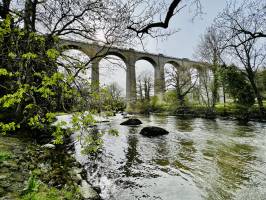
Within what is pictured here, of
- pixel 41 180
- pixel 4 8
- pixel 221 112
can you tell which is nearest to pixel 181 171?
pixel 41 180

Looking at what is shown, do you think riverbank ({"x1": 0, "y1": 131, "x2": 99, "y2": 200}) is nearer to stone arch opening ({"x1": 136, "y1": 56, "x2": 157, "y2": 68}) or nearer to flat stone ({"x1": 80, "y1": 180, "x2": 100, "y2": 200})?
flat stone ({"x1": 80, "y1": 180, "x2": 100, "y2": 200})

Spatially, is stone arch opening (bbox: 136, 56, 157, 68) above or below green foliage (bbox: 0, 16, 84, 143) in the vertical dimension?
above

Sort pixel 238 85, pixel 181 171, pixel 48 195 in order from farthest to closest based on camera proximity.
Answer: pixel 238 85 → pixel 181 171 → pixel 48 195

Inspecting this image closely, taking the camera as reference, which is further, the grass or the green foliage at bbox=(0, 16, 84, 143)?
the grass

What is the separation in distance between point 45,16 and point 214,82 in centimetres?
1861

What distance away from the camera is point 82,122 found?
260 centimetres

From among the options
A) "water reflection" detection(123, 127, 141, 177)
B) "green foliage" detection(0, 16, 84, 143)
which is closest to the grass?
"green foliage" detection(0, 16, 84, 143)

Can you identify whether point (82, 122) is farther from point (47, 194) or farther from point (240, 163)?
point (240, 163)

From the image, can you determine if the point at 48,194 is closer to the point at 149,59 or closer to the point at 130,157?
the point at 130,157

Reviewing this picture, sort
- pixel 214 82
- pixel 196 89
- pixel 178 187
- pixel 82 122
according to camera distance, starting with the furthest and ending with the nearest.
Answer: pixel 196 89
pixel 214 82
pixel 178 187
pixel 82 122

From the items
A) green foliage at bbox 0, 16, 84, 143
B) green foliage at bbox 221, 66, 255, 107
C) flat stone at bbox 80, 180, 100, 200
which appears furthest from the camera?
green foliage at bbox 221, 66, 255, 107

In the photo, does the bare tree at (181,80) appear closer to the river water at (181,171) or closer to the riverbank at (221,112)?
the riverbank at (221,112)

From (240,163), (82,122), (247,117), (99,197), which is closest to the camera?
(82,122)

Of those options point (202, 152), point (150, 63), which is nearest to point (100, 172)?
point (202, 152)
